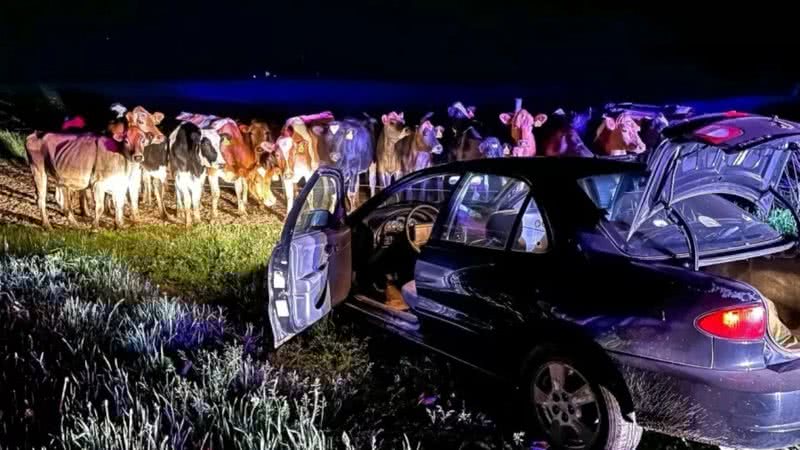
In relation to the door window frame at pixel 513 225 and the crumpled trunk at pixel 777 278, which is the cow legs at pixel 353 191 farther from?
the crumpled trunk at pixel 777 278

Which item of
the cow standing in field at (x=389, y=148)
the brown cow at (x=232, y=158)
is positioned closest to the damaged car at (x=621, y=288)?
the brown cow at (x=232, y=158)

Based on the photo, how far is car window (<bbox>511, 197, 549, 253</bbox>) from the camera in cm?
396

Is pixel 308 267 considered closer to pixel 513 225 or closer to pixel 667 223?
pixel 513 225

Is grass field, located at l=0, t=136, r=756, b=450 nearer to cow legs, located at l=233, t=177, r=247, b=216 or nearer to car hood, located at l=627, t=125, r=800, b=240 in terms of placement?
car hood, located at l=627, t=125, r=800, b=240

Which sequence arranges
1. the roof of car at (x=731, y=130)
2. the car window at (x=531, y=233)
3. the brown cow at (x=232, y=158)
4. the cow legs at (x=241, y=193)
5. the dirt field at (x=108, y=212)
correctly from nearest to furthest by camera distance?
1. the roof of car at (x=731, y=130)
2. the car window at (x=531, y=233)
3. the dirt field at (x=108, y=212)
4. the brown cow at (x=232, y=158)
5. the cow legs at (x=241, y=193)

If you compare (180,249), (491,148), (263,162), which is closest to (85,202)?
(263,162)

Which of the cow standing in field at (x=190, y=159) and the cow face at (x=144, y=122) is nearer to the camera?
the cow face at (x=144, y=122)

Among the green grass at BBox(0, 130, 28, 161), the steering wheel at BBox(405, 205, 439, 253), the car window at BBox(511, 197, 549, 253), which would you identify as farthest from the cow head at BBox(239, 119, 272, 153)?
the car window at BBox(511, 197, 549, 253)

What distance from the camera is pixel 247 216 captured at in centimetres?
1274

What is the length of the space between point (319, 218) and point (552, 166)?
2.01 metres

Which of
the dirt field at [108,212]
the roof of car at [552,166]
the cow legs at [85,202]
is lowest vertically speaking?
the dirt field at [108,212]

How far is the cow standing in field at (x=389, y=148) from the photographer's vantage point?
13133 millimetres

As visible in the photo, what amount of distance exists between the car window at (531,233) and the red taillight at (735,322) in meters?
0.96

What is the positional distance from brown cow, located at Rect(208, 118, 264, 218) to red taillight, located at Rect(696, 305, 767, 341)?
33.0 feet
